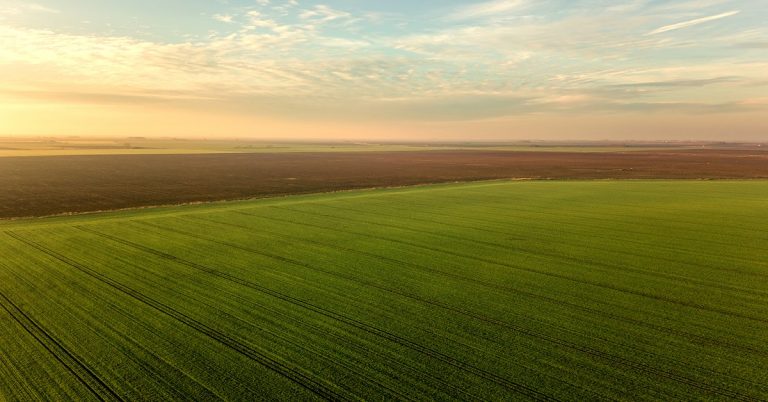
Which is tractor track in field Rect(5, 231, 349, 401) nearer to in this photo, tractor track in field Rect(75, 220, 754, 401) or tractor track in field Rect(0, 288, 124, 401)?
tractor track in field Rect(0, 288, 124, 401)

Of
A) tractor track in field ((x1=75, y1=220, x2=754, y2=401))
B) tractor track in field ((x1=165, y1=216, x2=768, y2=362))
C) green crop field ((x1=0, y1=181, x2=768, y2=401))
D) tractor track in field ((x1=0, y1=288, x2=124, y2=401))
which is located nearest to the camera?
tractor track in field ((x1=75, y1=220, x2=754, y2=401))

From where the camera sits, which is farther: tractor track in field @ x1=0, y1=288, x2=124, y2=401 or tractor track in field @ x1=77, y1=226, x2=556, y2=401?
tractor track in field @ x1=0, y1=288, x2=124, y2=401

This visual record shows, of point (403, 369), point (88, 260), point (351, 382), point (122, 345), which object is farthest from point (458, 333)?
point (88, 260)

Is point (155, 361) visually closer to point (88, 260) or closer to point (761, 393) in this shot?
point (88, 260)

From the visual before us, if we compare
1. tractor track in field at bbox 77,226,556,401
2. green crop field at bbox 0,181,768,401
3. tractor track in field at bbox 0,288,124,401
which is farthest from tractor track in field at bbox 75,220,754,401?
tractor track in field at bbox 0,288,124,401

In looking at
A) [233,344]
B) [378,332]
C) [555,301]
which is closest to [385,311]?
[378,332]

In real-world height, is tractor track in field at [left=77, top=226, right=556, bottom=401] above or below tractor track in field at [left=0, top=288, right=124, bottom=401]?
above

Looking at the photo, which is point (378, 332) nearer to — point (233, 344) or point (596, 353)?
point (233, 344)

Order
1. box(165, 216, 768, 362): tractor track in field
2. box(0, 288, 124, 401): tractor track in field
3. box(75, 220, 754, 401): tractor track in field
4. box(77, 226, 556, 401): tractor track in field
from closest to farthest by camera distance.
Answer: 1. box(75, 220, 754, 401): tractor track in field
2. box(77, 226, 556, 401): tractor track in field
3. box(0, 288, 124, 401): tractor track in field
4. box(165, 216, 768, 362): tractor track in field

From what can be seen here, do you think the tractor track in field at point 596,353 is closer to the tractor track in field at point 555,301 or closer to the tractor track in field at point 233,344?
the tractor track in field at point 555,301
